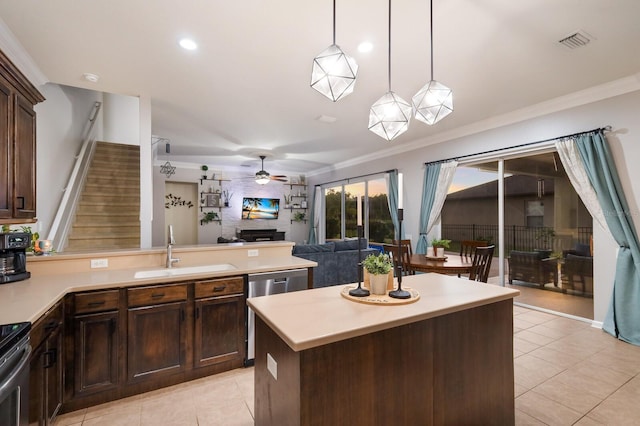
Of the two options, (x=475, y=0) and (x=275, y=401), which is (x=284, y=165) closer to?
(x=475, y=0)

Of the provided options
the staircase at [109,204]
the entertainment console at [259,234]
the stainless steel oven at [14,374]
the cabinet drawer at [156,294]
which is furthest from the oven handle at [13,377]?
the entertainment console at [259,234]

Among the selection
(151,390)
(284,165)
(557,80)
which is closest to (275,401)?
(151,390)

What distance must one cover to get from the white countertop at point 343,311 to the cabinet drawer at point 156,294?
1032 mm

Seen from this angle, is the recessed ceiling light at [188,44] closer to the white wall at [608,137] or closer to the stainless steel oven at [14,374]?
the stainless steel oven at [14,374]

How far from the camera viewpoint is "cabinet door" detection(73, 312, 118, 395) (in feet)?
6.80

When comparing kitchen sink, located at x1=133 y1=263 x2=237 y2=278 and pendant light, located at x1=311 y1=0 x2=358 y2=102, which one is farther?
kitchen sink, located at x1=133 y1=263 x2=237 y2=278

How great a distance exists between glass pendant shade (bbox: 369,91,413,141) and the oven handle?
2.27 meters

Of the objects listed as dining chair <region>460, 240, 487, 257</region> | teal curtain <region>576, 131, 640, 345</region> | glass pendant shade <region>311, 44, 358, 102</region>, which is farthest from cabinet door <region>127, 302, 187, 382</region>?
teal curtain <region>576, 131, 640, 345</region>

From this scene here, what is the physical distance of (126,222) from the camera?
186 inches

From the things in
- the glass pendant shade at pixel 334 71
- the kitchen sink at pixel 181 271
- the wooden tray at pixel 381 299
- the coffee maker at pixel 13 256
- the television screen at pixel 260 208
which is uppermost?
the glass pendant shade at pixel 334 71

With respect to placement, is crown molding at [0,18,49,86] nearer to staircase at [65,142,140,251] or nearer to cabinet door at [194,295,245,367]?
staircase at [65,142,140,251]

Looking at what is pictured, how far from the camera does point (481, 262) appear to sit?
3.60 meters

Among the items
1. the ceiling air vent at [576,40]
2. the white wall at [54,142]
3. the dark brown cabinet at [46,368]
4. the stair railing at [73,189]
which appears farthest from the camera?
the stair railing at [73,189]

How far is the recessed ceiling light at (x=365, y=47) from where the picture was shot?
2520 mm
